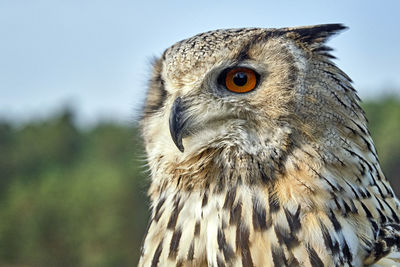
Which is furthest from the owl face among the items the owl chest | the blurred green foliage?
the blurred green foliage

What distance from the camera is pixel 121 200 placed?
27438 millimetres

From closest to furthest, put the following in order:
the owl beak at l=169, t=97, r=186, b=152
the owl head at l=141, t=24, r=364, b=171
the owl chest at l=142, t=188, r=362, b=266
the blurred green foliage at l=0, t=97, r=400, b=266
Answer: the owl chest at l=142, t=188, r=362, b=266, the owl head at l=141, t=24, r=364, b=171, the owl beak at l=169, t=97, r=186, b=152, the blurred green foliage at l=0, t=97, r=400, b=266

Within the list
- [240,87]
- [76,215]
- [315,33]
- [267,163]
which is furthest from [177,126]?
[76,215]

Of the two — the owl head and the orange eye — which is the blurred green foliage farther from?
the orange eye

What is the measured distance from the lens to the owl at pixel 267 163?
7.04 ft

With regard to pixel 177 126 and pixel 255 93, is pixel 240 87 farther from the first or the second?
pixel 177 126

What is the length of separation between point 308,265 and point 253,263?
0.20 meters

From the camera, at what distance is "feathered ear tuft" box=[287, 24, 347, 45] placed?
2443 millimetres

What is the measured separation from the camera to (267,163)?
2.22 meters

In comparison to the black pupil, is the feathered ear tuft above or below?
above

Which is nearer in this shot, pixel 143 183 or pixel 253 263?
pixel 253 263

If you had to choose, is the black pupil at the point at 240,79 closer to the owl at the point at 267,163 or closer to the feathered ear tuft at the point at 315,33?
the owl at the point at 267,163

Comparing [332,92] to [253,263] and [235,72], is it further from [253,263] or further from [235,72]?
[253,263]

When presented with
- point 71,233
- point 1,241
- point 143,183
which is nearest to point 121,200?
point 71,233
